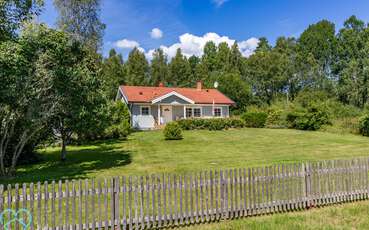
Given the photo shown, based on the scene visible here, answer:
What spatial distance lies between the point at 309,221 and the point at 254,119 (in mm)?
27108

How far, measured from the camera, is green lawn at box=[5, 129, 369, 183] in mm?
13461

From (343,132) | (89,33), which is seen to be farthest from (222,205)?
(89,33)

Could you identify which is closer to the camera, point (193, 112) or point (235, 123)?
point (235, 123)

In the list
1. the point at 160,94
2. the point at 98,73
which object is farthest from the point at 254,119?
the point at 98,73

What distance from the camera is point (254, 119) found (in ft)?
109

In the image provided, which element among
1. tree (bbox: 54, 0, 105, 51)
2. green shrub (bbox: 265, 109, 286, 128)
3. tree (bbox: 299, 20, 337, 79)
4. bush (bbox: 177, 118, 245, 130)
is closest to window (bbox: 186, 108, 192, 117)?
bush (bbox: 177, 118, 245, 130)

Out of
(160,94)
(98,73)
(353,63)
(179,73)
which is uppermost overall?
(179,73)

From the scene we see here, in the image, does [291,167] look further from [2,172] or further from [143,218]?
[2,172]

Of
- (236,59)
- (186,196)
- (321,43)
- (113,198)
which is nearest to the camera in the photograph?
(113,198)

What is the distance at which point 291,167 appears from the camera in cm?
770

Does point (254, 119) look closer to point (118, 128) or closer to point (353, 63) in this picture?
point (118, 128)

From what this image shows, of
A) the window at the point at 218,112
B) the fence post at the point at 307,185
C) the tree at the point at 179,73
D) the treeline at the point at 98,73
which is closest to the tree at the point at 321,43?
the treeline at the point at 98,73

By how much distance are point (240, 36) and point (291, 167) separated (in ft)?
186

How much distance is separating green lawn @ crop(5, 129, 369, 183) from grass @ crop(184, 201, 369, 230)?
607 centimetres
